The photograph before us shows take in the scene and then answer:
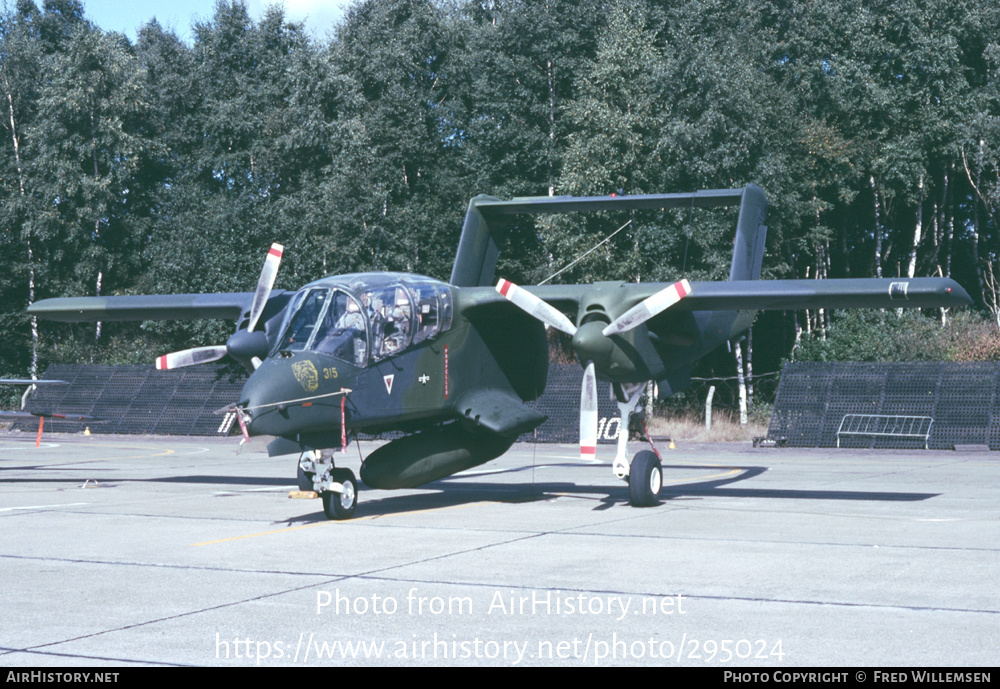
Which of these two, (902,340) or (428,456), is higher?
(902,340)

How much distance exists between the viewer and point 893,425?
31516 mm

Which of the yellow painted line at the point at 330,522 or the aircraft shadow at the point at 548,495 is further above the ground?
the yellow painted line at the point at 330,522

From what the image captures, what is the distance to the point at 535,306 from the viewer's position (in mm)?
15922

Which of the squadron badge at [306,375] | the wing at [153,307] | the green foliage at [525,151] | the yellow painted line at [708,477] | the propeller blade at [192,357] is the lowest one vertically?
the yellow painted line at [708,477]

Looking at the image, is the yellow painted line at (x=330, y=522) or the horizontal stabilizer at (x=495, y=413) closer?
the yellow painted line at (x=330, y=522)

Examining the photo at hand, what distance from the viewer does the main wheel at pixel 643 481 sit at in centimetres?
1593

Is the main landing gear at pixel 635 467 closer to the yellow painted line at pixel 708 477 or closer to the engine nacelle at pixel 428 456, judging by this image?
the engine nacelle at pixel 428 456

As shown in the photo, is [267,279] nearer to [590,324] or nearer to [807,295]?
[590,324]

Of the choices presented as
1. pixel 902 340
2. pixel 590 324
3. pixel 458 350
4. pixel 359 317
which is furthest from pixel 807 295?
pixel 902 340

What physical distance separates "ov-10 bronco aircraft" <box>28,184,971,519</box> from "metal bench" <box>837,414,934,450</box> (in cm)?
1403

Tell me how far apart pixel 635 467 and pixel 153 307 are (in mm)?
10436

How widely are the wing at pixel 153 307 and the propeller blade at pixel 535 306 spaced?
245 inches

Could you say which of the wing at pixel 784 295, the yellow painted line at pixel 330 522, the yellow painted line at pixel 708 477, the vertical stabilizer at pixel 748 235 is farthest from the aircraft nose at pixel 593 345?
the yellow painted line at pixel 708 477

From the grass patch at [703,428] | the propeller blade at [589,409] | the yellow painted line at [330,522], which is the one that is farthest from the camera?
the grass patch at [703,428]
